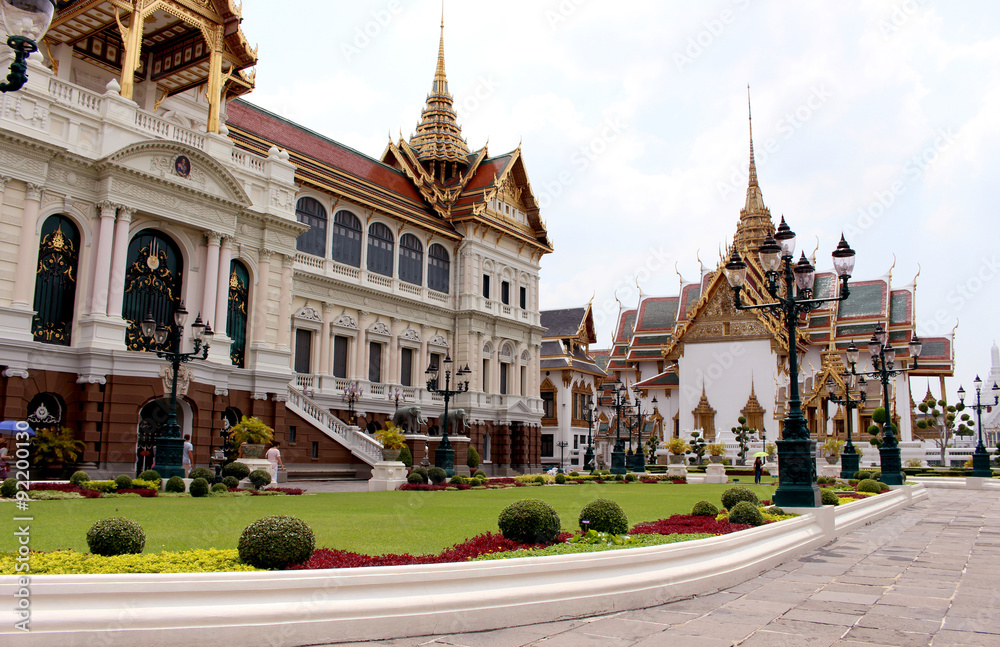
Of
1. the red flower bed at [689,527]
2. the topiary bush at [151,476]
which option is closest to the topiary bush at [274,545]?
the red flower bed at [689,527]

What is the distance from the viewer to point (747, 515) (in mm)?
11539

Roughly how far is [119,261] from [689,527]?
19.4 metres

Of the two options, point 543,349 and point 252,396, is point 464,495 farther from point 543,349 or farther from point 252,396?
point 543,349

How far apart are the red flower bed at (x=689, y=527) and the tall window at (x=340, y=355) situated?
2621 cm

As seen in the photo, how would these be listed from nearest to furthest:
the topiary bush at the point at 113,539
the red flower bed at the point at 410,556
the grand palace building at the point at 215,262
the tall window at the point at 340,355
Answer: the topiary bush at the point at 113,539
the red flower bed at the point at 410,556
the grand palace building at the point at 215,262
the tall window at the point at 340,355

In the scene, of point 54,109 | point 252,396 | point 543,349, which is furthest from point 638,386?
point 54,109

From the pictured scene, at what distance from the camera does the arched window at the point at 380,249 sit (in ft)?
126

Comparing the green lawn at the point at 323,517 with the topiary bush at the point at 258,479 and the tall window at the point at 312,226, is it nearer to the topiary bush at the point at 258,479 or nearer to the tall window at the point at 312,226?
the topiary bush at the point at 258,479

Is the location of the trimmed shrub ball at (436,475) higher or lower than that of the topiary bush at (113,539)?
lower

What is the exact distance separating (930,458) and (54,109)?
55.8 metres

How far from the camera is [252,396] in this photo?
2766 cm

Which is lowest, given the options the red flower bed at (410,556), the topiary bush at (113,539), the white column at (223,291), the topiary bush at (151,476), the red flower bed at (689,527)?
the red flower bed at (689,527)

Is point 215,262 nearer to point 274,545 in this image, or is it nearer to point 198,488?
point 198,488

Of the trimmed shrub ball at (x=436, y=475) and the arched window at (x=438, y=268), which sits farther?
the arched window at (x=438, y=268)
